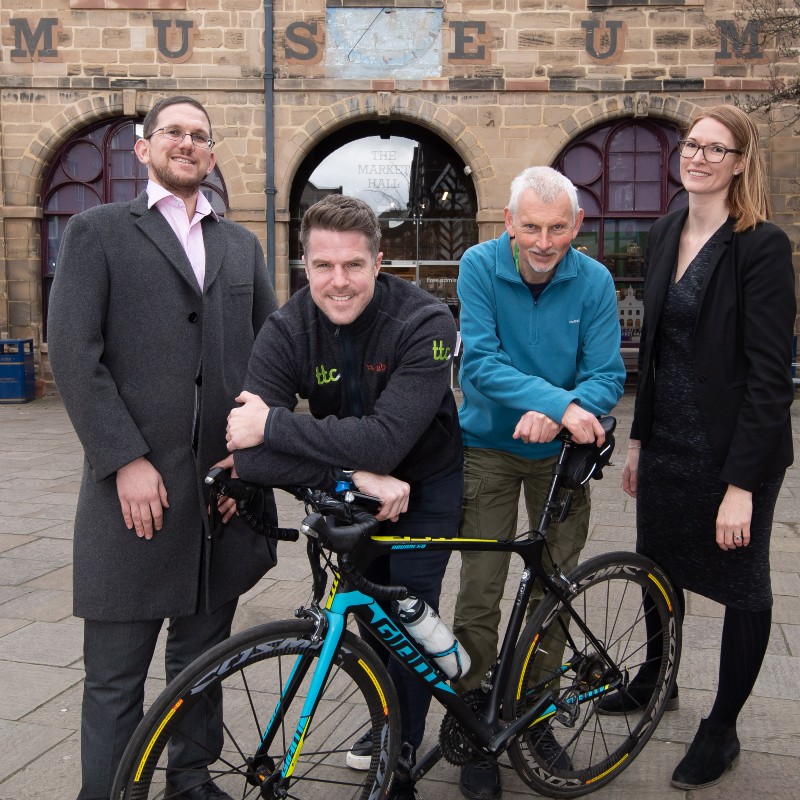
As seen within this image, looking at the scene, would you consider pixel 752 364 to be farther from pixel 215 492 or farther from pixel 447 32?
pixel 447 32

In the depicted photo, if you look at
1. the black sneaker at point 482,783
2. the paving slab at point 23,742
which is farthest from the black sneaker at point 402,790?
the paving slab at point 23,742

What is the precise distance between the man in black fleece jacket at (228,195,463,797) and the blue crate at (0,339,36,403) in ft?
40.5

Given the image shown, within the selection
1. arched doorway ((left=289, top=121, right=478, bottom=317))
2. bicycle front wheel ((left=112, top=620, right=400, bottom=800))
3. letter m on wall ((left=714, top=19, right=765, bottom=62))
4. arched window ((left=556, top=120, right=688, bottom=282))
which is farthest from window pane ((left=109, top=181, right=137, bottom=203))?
bicycle front wheel ((left=112, top=620, right=400, bottom=800))

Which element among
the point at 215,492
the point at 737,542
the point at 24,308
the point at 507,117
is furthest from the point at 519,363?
the point at 24,308

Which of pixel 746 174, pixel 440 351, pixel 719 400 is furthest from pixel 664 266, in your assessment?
pixel 440 351

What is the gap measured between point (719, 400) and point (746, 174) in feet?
2.24

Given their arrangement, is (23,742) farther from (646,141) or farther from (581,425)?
(646,141)

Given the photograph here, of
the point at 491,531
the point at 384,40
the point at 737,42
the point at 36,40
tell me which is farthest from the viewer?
the point at 36,40

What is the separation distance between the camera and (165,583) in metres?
2.65

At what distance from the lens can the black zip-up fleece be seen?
2.32 metres

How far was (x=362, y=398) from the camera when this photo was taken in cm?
255

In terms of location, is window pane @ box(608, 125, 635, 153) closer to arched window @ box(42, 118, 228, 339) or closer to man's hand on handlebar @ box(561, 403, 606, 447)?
arched window @ box(42, 118, 228, 339)

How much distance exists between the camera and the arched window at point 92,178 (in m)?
14.3

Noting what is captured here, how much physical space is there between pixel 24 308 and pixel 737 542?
13.4 meters
